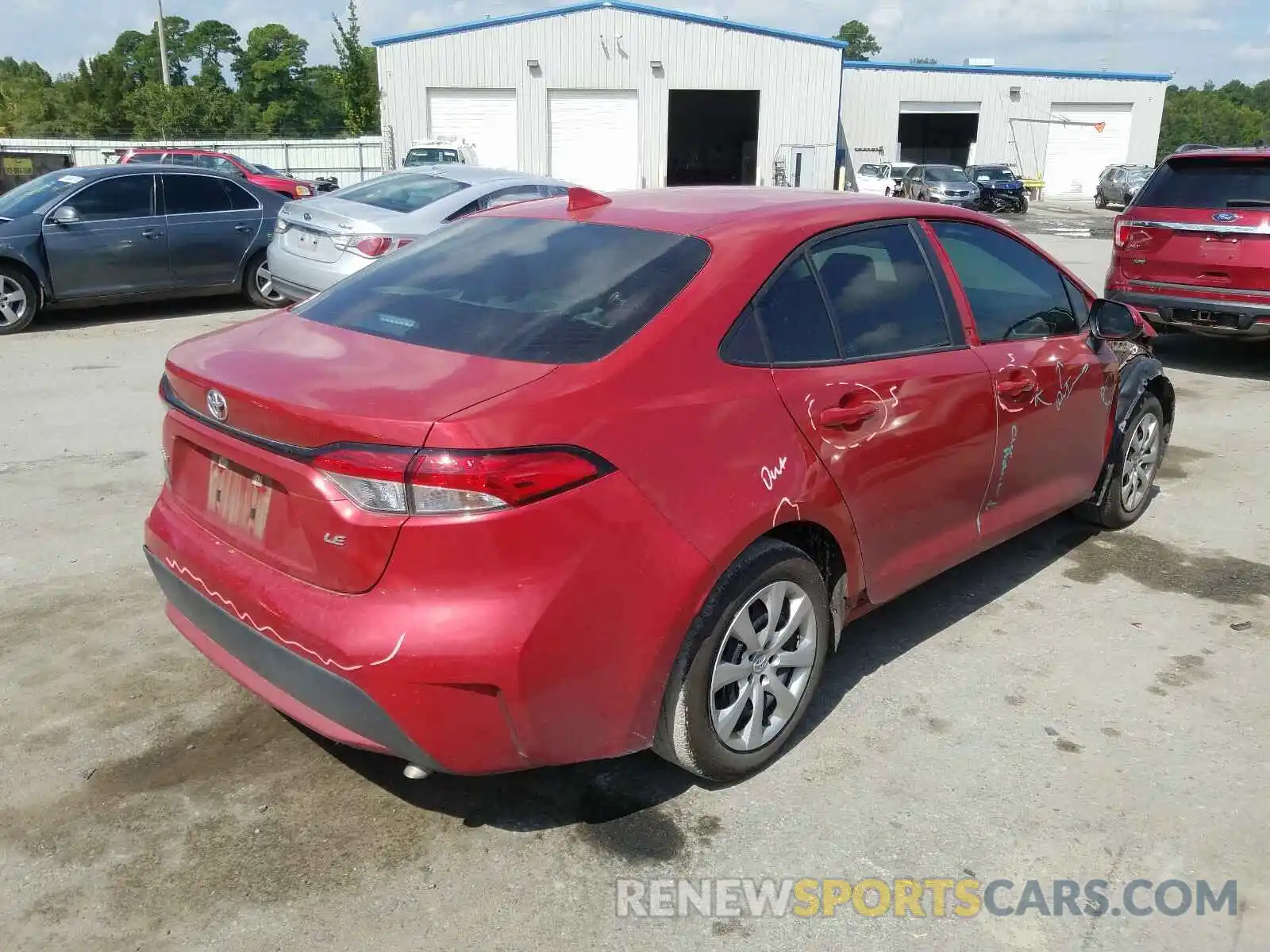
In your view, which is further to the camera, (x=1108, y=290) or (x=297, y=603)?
(x=1108, y=290)

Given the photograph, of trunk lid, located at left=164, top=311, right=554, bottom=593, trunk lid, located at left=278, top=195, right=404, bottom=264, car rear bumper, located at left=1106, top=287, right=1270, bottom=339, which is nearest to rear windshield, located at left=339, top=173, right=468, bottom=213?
trunk lid, located at left=278, top=195, right=404, bottom=264

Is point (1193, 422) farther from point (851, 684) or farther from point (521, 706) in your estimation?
point (521, 706)

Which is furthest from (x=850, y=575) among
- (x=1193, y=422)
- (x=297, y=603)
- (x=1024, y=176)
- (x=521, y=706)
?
(x=1024, y=176)

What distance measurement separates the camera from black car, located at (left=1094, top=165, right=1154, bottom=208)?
129ft

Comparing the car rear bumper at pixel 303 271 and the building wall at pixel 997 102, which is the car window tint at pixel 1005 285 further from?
the building wall at pixel 997 102

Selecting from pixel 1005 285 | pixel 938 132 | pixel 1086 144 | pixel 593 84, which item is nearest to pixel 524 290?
pixel 1005 285

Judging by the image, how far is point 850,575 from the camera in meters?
3.46

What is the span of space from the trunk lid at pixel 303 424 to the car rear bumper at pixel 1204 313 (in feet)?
23.2

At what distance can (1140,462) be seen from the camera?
17.8 ft

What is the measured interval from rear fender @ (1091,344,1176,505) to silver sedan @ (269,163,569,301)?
19.7 feet

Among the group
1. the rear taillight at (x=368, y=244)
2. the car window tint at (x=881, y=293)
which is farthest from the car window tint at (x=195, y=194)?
the car window tint at (x=881, y=293)

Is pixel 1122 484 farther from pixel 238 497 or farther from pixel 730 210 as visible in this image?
pixel 238 497

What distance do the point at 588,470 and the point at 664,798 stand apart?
1139 millimetres

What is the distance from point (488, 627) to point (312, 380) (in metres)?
0.80
